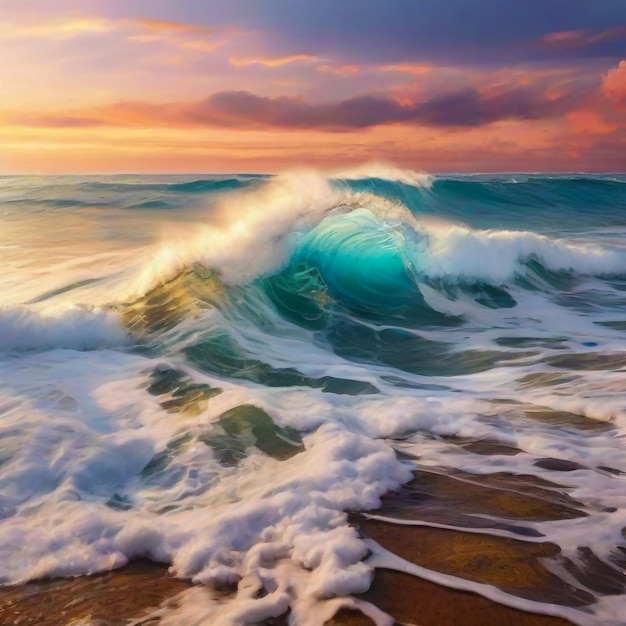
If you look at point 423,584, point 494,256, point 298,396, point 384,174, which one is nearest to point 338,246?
point 494,256

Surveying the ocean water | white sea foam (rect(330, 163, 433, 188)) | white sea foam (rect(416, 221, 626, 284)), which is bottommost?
the ocean water

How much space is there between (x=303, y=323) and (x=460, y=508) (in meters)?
5.22

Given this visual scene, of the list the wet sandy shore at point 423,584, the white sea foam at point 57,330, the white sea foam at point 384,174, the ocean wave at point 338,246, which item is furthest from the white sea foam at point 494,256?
the wet sandy shore at point 423,584

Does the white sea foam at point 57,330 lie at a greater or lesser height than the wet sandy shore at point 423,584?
greater

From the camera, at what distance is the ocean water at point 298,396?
3.02 m

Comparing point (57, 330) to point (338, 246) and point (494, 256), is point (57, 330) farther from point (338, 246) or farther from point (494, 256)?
point (494, 256)

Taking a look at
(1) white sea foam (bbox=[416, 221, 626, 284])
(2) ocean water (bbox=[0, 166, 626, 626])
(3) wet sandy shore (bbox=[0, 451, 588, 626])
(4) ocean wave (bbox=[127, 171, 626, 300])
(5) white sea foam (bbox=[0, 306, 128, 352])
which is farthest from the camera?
(1) white sea foam (bbox=[416, 221, 626, 284])

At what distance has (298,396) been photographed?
5375 mm

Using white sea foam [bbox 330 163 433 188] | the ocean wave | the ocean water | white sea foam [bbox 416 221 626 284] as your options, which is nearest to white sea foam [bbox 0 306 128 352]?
the ocean water

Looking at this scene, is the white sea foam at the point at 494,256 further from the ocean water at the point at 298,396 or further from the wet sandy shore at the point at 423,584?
the wet sandy shore at the point at 423,584

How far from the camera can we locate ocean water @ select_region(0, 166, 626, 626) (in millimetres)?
3016

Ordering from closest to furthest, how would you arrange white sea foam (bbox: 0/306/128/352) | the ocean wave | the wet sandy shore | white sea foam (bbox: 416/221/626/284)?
the wet sandy shore
white sea foam (bbox: 0/306/128/352)
the ocean wave
white sea foam (bbox: 416/221/626/284)

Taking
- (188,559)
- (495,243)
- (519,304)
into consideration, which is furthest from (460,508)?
(495,243)

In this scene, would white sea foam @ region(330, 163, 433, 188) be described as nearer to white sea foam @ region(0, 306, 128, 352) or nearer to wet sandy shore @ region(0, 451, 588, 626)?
white sea foam @ region(0, 306, 128, 352)
